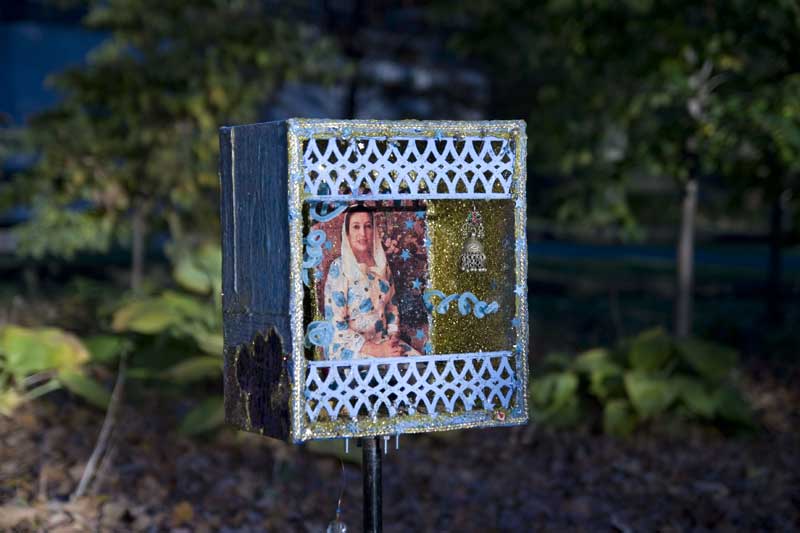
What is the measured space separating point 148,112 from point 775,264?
5545mm

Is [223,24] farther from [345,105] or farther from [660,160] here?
[660,160]

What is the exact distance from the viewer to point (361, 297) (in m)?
2.62

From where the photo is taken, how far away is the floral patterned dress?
259 centimetres

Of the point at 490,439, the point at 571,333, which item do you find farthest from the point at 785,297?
the point at 490,439

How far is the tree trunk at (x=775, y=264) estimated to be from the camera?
8906 mm

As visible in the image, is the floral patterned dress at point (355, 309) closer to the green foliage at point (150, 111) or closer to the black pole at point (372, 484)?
the black pole at point (372, 484)

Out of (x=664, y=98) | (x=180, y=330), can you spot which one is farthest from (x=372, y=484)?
(x=664, y=98)

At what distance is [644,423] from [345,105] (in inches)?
180

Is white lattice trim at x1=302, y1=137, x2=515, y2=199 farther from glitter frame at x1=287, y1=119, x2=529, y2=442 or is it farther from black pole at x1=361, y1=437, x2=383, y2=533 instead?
black pole at x1=361, y1=437, x2=383, y2=533

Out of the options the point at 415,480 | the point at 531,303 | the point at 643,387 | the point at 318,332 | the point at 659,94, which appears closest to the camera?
the point at 318,332

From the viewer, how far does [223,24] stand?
343 inches

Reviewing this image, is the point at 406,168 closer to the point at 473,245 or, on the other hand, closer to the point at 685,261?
the point at 473,245

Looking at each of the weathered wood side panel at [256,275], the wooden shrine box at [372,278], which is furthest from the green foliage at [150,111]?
the wooden shrine box at [372,278]

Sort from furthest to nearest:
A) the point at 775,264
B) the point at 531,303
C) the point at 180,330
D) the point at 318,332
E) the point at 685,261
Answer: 1. the point at 531,303
2. the point at 775,264
3. the point at 685,261
4. the point at 180,330
5. the point at 318,332
